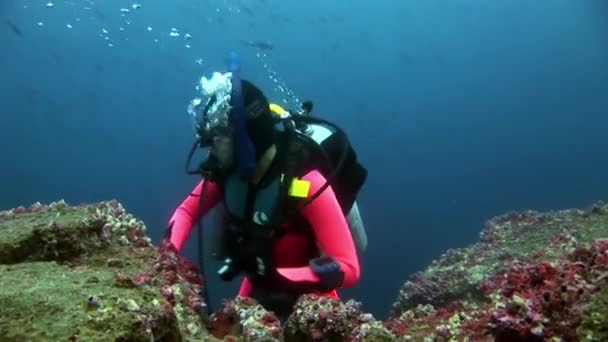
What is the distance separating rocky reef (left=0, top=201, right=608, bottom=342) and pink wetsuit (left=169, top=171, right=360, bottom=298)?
2.04ft

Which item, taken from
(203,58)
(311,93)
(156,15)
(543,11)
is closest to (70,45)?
(156,15)

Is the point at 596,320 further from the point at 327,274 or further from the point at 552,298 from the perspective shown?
the point at 327,274

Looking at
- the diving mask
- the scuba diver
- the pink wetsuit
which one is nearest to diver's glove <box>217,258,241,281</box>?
the scuba diver

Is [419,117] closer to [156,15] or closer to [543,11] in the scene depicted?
[543,11]

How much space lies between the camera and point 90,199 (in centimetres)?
6200

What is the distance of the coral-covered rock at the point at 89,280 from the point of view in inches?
88.8

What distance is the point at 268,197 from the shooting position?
471 centimetres

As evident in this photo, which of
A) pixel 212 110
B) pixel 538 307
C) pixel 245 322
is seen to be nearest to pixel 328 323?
pixel 245 322

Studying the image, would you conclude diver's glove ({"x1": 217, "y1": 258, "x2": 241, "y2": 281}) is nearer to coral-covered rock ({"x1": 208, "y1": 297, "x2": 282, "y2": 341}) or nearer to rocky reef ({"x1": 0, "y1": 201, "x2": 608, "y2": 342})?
rocky reef ({"x1": 0, "y1": 201, "x2": 608, "y2": 342})

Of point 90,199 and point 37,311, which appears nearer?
point 37,311

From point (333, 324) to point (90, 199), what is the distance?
209 feet

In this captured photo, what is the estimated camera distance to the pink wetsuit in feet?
14.7

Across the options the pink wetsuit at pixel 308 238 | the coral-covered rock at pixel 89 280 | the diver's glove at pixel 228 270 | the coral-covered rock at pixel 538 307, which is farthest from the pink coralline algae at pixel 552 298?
the diver's glove at pixel 228 270

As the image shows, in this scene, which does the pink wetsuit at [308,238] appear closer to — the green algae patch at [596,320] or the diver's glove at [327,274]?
the diver's glove at [327,274]
